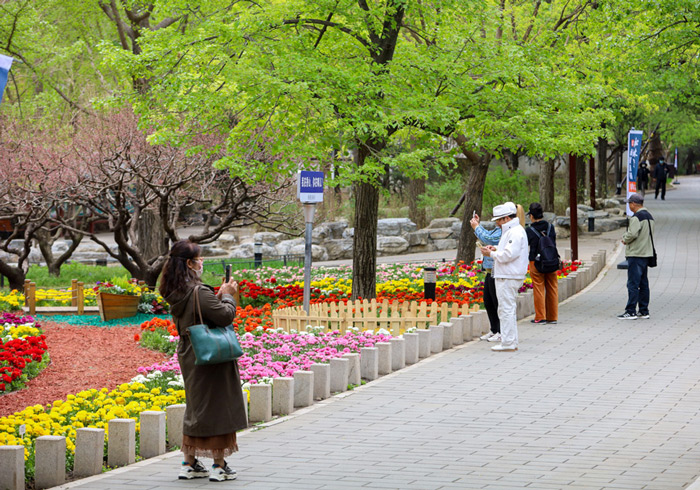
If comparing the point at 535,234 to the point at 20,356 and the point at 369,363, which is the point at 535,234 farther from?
the point at 20,356

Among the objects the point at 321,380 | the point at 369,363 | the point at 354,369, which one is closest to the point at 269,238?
the point at 369,363

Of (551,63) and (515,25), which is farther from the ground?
(515,25)

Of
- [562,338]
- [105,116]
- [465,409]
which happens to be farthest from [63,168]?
[465,409]

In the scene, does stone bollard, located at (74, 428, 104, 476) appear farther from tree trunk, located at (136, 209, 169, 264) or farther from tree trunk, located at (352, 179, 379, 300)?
tree trunk, located at (136, 209, 169, 264)

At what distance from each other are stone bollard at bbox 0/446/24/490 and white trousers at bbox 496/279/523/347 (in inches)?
262

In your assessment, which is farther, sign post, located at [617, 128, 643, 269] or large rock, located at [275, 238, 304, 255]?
large rock, located at [275, 238, 304, 255]

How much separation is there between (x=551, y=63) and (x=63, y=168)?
371 inches

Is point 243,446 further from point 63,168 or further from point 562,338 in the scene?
point 63,168

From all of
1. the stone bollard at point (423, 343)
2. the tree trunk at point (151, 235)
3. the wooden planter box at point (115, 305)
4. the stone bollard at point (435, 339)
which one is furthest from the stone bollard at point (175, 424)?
the tree trunk at point (151, 235)

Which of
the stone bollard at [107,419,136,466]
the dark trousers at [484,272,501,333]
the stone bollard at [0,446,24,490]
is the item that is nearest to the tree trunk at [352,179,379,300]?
the dark trousers at [484,272,501,333]

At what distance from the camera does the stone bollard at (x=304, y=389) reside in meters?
8.69

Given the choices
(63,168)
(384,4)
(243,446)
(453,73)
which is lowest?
(243,446)

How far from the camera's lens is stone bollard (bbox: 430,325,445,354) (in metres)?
11.6

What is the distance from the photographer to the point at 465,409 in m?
8.45
